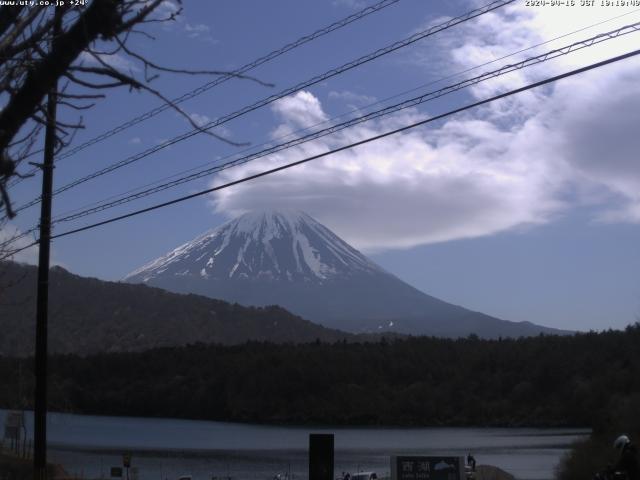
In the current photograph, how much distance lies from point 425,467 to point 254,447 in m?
52.3

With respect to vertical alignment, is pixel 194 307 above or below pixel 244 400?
above

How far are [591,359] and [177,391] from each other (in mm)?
45869

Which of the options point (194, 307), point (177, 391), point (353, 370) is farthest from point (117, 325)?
point (353, 370)

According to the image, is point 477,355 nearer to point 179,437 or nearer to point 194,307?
point 179,437

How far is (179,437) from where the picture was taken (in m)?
79.6

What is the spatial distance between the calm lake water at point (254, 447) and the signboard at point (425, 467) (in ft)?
69.0

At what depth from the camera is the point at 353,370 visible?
105 m

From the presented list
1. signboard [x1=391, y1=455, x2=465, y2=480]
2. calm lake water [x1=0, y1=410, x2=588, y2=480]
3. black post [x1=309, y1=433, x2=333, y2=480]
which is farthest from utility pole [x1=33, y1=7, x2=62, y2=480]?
calm lake water [x1=0, y1=410, x2=588, y2=480]

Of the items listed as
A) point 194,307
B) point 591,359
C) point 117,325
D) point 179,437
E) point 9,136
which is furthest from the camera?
point 194,307

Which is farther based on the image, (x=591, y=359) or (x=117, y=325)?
(x=117, y=325)

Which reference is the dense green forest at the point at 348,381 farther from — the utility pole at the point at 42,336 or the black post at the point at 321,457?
the black post at the point at 321,457

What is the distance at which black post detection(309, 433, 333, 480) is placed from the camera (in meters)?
9.20

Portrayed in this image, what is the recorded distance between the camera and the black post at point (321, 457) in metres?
9.20

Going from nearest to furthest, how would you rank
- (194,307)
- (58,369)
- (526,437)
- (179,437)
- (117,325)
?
(526,437)
(179,437)
(58,369)
(117,325)
(194,307)
